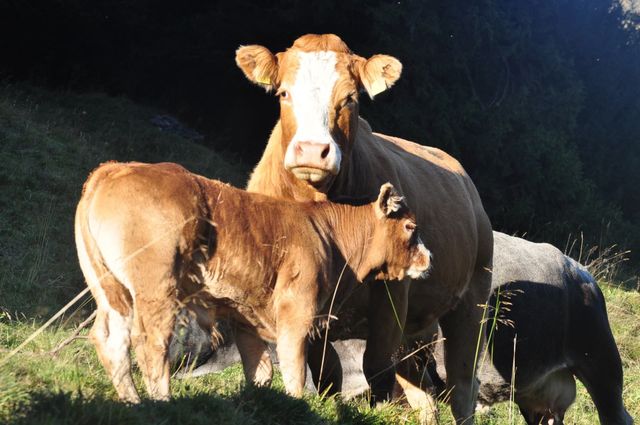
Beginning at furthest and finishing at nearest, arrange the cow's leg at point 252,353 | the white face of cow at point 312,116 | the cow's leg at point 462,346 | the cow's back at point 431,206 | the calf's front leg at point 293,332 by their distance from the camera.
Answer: the cow's leg at point 462,346, the cow's back at point 431,206, the white face of cow at point 312,116, the cow's leg at point 252,353, the calf's front leg at point 293,332

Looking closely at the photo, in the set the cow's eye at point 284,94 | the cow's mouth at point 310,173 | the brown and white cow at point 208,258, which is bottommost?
the brown and white cow at point 208,258

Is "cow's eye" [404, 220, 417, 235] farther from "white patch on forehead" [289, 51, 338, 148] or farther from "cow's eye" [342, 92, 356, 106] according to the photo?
"cow's eye" [342, 92, 356, 106]

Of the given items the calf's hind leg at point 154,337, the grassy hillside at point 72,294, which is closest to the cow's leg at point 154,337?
the calf's hind leg at point 154,337

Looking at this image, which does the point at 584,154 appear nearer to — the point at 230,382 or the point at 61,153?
the point at 61,153

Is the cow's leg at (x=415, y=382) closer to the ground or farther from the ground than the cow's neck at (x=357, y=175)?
closer to the ground

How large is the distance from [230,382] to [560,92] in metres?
16.6

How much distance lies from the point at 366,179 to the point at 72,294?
4.75 meters

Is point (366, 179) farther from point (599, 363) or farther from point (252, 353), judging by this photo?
point (599, 363)

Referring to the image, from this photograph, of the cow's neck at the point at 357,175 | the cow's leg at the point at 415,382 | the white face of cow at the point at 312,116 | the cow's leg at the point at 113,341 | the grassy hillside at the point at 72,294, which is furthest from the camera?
the cow's leg at the point at 415,382

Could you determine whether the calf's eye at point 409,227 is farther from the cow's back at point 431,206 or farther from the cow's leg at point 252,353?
the cow's leg at point 252,353

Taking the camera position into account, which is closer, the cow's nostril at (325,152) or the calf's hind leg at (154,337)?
the calf's hind leg at (154,337)

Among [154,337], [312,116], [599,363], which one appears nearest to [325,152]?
[312,116]

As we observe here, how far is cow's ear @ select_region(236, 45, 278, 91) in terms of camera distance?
7.05 meters

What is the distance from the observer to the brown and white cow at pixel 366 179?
653 centimetres
